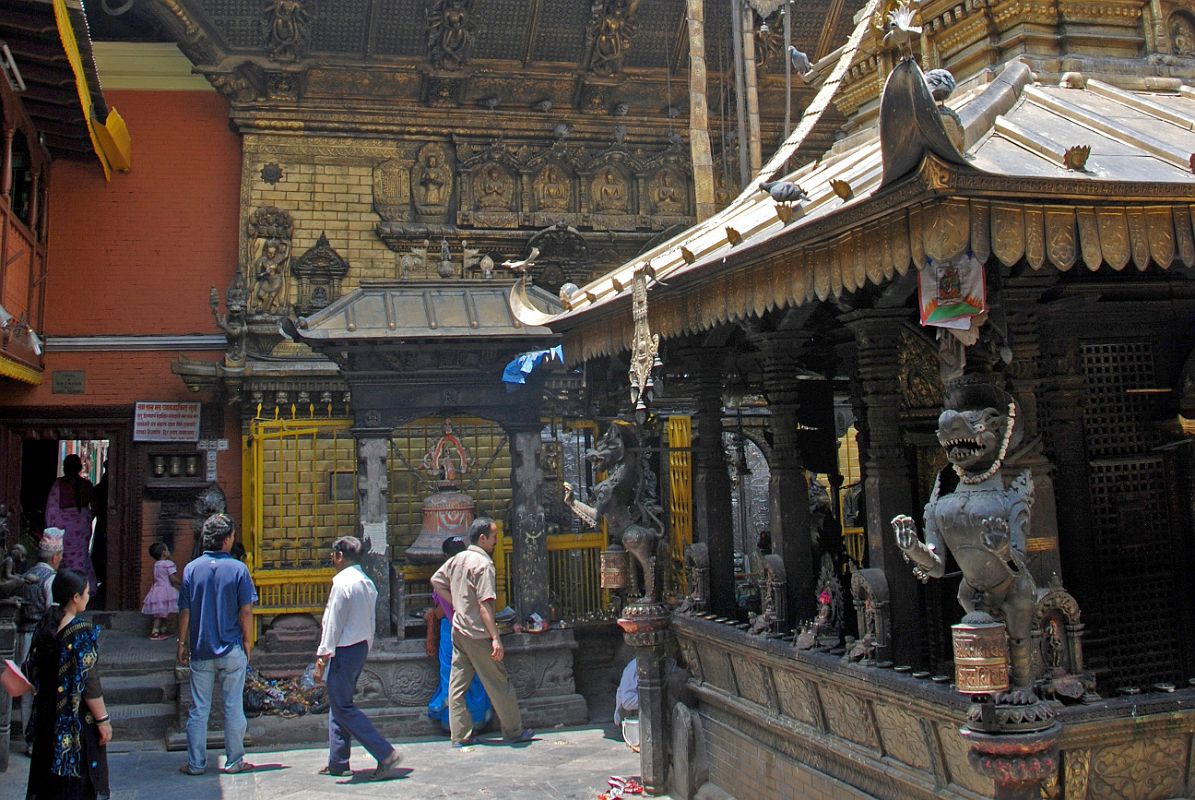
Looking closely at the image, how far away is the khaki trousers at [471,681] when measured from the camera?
875 centimetres

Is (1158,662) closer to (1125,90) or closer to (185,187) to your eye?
(1125,90)

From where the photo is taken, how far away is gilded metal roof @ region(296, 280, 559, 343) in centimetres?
999

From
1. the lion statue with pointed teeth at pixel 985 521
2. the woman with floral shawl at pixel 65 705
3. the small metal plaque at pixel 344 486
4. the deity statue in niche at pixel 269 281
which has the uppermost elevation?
the deity statue in niche at pixel 269 281

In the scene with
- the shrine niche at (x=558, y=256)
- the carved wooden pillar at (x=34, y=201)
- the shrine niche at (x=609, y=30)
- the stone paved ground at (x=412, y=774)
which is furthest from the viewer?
the shrine niche at (x=558, y=256)

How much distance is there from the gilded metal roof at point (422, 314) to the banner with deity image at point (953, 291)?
5.91 meters

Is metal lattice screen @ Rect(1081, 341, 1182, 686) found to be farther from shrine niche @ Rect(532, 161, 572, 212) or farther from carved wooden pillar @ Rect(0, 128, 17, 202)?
carved wooden pillar @ Rect(0, 128, 17, 202)

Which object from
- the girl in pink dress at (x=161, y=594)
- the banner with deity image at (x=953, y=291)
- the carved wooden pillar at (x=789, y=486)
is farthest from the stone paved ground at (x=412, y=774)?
the banner with deity image at (x=953, y=291)

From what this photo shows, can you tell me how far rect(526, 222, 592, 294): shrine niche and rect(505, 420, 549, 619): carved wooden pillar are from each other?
14.1 ft

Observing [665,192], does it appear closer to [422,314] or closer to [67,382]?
[422,314]

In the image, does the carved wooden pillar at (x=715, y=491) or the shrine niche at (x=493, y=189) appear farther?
the shrine niche at (x=493, y=189)

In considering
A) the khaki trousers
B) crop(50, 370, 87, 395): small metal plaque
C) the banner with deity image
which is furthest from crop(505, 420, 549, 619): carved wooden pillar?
the banner with deity image

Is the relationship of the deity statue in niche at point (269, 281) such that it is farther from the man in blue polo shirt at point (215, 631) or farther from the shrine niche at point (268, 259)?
the man in blue polo shirt at point (215, 631)

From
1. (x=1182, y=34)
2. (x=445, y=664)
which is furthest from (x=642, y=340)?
(x=445, y=664)

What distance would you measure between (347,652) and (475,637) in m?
1.20
